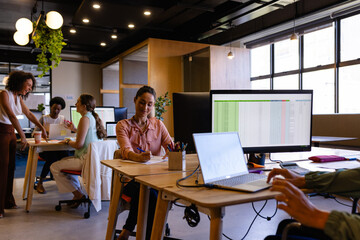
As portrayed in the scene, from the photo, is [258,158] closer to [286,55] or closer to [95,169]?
[95,169]

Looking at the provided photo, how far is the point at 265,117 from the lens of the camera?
195cm

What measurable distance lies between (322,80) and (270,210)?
12.7 feet

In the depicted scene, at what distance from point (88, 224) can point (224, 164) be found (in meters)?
2.25

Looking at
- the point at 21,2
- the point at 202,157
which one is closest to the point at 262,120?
the point at 202,157

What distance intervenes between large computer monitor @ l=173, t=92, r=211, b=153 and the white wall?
8.76m

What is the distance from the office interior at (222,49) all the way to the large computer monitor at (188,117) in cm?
158

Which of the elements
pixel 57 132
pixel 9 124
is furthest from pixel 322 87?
pixel 9 124

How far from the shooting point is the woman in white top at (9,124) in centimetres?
348

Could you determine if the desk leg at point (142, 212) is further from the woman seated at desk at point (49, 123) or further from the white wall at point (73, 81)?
the white wall at point (73, 81)

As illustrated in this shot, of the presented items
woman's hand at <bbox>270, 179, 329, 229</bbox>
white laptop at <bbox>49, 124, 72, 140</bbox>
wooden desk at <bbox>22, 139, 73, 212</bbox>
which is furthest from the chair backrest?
woman's hand at <bbox>270, 179, 329, 229</bbox>

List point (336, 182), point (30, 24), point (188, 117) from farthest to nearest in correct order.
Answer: point (30, 24)
point (188, 117)
point (336, 182)

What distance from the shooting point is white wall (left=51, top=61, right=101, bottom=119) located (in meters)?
10.0

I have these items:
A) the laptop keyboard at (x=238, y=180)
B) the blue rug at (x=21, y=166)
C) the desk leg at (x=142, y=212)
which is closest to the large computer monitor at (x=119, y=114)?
the blue rug at (x=21, y=166)

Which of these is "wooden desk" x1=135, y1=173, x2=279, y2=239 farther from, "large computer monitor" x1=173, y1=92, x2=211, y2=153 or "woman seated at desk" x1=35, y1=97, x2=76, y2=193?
"woman seated at desk" x1=35, y1=97, x2=76, y2=193
